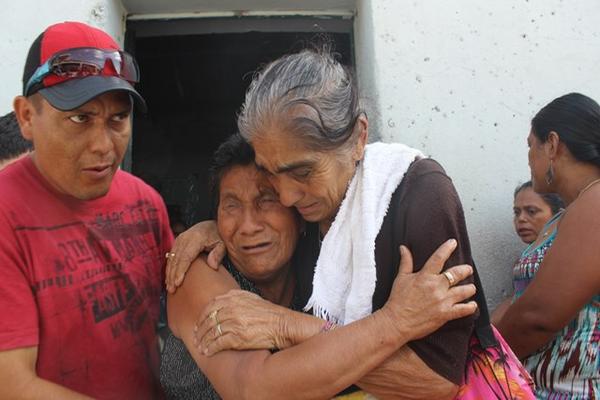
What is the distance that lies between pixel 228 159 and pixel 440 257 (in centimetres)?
92

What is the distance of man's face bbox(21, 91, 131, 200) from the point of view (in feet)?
5.93

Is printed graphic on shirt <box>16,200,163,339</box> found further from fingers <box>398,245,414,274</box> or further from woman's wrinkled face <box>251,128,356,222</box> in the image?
fingers <box>398,245,414,274</box>

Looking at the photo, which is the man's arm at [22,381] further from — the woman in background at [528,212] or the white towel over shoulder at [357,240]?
the woman in background at [528,212]

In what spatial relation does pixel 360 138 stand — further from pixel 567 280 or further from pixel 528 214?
pixel 528 214

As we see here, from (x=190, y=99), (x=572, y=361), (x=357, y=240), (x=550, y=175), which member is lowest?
(x=572, y=361)

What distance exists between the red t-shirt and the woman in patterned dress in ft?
5.10

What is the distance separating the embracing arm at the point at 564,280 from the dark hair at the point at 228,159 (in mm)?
1309

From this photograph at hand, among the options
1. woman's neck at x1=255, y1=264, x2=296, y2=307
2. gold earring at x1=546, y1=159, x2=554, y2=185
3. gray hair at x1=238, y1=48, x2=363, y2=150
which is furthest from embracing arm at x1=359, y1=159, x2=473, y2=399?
gold earring at x1=546, y1=159, x2=554, y2=185

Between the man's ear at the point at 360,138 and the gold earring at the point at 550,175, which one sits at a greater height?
the man's ear at the point at 360,138

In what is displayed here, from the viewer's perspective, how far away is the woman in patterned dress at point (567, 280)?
2.38 m

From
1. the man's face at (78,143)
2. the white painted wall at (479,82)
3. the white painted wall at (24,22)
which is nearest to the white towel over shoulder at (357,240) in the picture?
the man's face at (78,143)

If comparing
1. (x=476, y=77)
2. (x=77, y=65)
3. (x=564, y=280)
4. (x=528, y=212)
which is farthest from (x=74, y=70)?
(x=528, y=212)

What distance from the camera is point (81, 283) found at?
1856 millimetres

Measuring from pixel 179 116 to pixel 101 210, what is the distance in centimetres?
548
